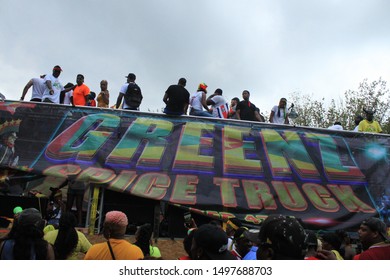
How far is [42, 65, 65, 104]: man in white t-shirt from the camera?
34.4 ft

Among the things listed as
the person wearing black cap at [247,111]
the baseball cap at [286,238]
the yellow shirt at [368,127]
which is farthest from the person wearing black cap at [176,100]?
the baseball cap at [286,238]

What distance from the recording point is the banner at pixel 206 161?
28.0 ft

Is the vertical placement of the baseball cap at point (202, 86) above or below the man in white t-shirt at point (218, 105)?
above

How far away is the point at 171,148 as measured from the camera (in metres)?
9.20

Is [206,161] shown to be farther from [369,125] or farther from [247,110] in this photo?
[369,125]

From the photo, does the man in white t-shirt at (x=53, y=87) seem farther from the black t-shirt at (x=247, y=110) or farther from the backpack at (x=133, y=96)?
the black t-shirt at (x=247, y=110)

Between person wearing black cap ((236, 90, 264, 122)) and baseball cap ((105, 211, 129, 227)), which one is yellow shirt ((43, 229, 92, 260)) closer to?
baseball cap ((105, 211, 129, 227))

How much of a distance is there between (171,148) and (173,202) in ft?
4.68

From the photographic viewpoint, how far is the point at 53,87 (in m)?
10.6

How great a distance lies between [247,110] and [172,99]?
2461mm

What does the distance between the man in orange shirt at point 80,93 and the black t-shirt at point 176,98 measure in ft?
7.89

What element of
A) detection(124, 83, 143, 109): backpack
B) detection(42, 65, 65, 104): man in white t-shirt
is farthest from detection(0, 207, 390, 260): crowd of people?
detection(42, 65, 65, 104): man in white t-shirt

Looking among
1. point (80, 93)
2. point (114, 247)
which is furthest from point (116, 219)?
point (80, 93)

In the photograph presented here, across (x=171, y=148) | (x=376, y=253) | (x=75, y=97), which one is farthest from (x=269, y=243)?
(x=75, y=97)
